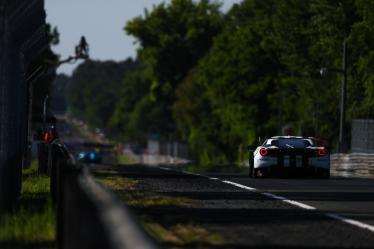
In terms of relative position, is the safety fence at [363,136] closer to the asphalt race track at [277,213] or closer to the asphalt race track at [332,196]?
the asphalt race track at [332,196]

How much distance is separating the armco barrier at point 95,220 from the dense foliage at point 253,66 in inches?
1862

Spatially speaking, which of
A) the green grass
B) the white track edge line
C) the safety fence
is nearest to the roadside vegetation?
the green grass

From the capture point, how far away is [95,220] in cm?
688

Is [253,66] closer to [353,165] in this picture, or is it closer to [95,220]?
[353,165]

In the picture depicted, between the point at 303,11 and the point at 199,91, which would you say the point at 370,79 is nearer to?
the point at 303,11

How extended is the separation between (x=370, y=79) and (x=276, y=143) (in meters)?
49.9

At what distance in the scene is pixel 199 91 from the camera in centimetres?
13850

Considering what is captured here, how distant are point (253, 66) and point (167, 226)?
325 ft

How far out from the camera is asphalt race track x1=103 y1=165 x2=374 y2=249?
39.4 feet

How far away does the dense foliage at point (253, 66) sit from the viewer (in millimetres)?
89375

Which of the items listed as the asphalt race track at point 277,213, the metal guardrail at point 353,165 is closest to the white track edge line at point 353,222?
the asphalt race track at point 277,213

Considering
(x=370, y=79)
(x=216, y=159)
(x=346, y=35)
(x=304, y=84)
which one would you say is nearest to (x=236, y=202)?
(x=370, y=79)

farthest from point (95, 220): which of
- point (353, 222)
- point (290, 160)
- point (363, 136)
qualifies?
point (363, 136)

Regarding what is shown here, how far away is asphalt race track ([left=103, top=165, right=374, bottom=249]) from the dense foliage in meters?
33.1
